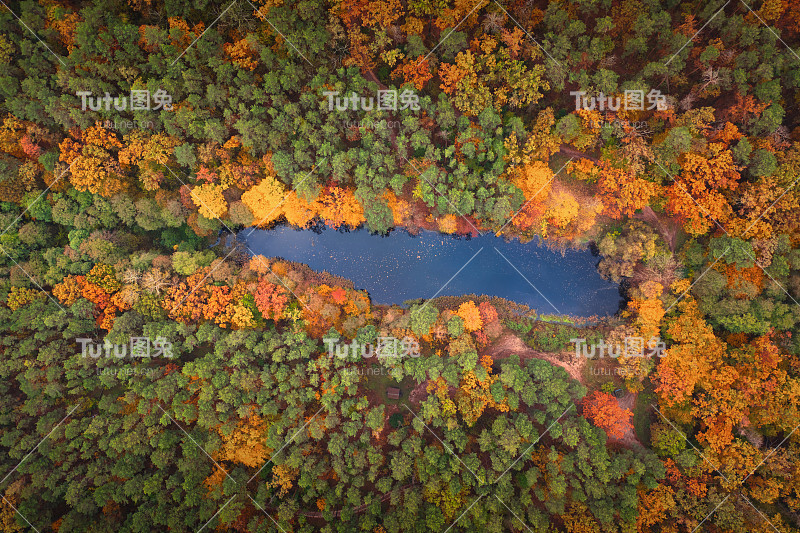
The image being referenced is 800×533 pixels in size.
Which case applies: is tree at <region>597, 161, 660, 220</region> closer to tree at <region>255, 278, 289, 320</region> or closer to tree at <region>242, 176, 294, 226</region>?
tree at <region>242, 176, 294, 226</region>

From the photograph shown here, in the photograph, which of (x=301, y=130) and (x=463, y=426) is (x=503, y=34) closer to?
(x=301, y=130)

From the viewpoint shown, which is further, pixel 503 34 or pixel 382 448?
pixel 382 448

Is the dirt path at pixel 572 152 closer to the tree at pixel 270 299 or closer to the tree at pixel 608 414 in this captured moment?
the tree at pixel 608 414

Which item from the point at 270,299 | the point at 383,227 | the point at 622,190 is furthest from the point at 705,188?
the point at 270,299

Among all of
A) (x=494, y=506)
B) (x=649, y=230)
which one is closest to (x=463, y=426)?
(x=494, y=506)

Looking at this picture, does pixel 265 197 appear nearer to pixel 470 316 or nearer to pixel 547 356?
pixel 470 316

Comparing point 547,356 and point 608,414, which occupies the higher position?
point 547,356
